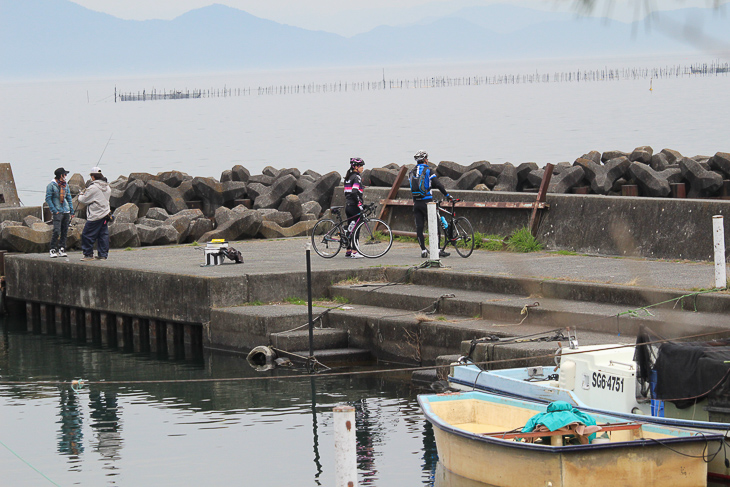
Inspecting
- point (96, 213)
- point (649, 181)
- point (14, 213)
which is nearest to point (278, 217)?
point (96, 213)

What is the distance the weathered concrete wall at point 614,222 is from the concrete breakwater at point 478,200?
0.02 meters

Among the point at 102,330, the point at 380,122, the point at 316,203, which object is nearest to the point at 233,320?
the point at 102,330

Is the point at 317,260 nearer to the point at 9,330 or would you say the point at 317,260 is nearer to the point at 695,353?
the point at 9,330

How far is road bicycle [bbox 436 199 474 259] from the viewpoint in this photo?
19984 millimetres

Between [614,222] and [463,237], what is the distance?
10.0ft

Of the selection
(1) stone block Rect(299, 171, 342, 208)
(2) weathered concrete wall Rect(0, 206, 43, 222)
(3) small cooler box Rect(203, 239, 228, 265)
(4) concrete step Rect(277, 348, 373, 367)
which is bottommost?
(4) concrete step Rect(277, 348, 373, 367)

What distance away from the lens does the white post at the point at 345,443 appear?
7828 millimetres

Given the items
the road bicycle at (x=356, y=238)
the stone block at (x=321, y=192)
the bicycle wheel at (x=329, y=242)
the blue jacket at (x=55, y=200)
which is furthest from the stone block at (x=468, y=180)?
the blue jacket at (x=55, y=200)

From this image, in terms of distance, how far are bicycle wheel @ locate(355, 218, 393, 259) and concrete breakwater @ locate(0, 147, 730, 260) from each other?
64 centimetres

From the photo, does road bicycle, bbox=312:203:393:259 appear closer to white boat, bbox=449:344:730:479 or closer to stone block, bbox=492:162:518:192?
white boat, bbox=449:344:730:479

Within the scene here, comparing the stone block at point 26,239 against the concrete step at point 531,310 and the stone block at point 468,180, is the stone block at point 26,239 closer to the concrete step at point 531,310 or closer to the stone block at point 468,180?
the concrete step at point 531,310

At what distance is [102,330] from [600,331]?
10.9m

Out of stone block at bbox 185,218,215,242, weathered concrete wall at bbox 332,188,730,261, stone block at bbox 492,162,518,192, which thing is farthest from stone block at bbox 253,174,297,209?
weathered concrete wall at bbox 332,188,730,261

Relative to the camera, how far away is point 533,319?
1540cm
